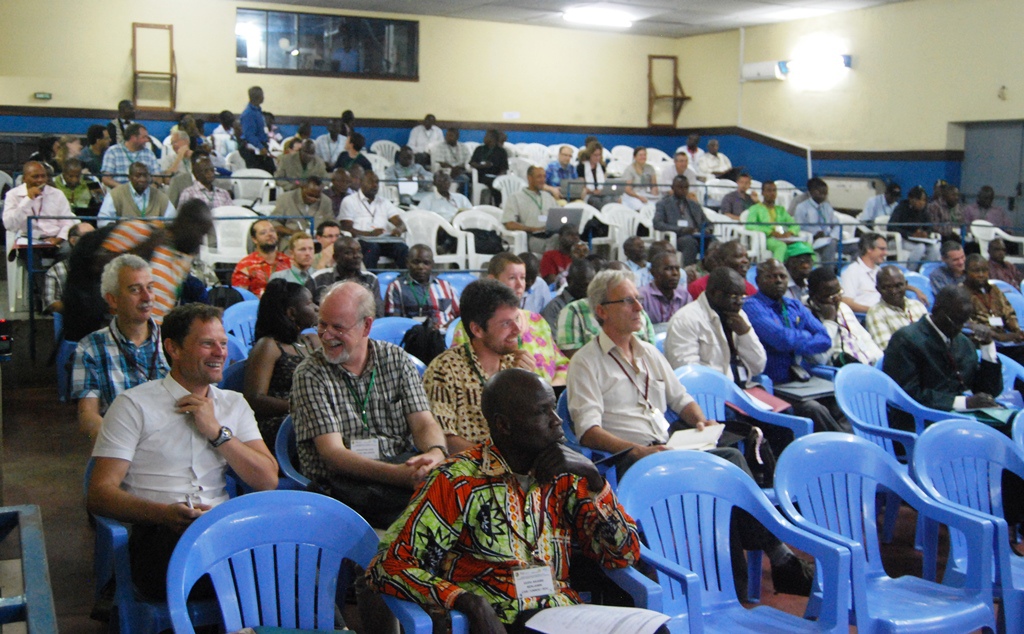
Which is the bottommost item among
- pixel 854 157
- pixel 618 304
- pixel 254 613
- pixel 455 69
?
pixel 254 613

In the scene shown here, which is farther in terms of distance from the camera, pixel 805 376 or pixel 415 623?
pixel 805 376

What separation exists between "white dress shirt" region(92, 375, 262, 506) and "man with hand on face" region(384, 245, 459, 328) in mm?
2867

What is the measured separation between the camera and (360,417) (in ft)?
10.0

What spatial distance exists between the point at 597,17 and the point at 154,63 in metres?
5.67

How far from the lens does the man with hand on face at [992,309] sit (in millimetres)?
6168

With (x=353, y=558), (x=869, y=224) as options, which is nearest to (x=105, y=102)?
(x=869, y=224)

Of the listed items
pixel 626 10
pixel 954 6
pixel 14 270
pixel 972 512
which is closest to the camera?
pixel 972 512

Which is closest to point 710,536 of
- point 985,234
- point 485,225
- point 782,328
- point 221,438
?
point 221,438

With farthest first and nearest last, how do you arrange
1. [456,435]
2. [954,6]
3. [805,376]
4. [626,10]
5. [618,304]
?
[626,10] < [954,6] < [805,376] < [618,304] < [456,435]

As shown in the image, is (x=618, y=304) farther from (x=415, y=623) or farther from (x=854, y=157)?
(x=854, y=157)

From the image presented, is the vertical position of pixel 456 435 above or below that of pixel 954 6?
below

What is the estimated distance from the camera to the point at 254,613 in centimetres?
224

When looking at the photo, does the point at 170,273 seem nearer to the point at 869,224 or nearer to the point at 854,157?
the point at 869,224

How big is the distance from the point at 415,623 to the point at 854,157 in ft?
40.1
